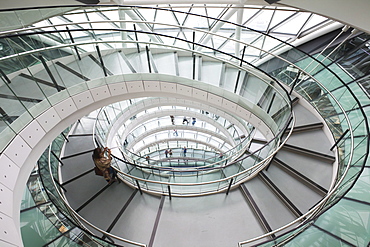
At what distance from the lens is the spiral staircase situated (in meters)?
4.38

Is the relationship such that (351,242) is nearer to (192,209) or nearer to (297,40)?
(192,209)

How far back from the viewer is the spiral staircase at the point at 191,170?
172 inches

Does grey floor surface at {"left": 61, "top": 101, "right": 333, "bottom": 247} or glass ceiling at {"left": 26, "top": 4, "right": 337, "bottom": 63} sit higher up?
glass ceiling at {"left": 26, "top": 4, "right": 337, "bottom": 63}

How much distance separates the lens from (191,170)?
6.89 metres

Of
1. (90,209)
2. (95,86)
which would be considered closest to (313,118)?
(95,86)

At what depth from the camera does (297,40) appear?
9.47 meters

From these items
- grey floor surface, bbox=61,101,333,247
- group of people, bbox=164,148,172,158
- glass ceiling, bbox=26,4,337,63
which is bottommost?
grey floor surface, bbox=61,101,333,247

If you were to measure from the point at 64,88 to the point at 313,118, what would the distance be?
28.4 feet

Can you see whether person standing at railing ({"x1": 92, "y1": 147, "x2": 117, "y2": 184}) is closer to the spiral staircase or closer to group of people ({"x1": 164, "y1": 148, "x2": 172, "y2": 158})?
the spiral staircase

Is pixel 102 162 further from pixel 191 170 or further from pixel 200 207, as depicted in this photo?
pixel 200 207

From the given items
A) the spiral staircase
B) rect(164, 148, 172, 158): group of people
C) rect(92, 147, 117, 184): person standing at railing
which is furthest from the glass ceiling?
rect(164, 148, 172, 158): group of people

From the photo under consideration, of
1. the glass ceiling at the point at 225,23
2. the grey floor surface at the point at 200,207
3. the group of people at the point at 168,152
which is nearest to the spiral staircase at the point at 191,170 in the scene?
the grey floor surface at the point at 200,207

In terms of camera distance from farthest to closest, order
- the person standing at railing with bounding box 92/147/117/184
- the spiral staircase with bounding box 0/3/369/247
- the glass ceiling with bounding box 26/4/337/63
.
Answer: the glass ceiling with bounding box 26/4/337/63, the person standing at railing with bounding box 92/147/117/184, the spiral staircase with bounding box 0/3/369/247

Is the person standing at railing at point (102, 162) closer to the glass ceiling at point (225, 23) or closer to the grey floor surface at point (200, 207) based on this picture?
the grey floor surface at point (200, 207)
